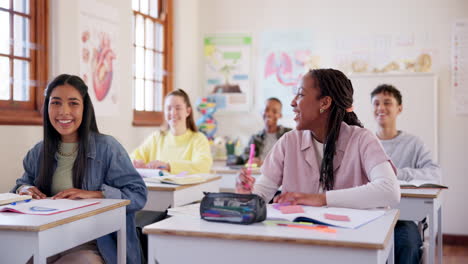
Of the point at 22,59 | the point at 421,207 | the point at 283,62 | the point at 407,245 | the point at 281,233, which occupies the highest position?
the point at 283,62

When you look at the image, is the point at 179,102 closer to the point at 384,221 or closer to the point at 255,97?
the point at 255,97

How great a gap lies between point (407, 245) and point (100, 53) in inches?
103

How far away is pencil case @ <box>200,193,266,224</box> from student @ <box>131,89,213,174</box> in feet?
7.13

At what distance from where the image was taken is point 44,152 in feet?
8.10

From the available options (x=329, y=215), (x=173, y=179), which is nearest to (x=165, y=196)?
(x=173, y=179)

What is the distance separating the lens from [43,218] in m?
1.87

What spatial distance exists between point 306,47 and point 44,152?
3.60m

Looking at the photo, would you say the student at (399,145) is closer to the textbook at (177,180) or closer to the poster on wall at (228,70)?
the textbook at (177,180)

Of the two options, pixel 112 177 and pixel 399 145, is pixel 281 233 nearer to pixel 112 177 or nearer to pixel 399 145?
pixel 112 177

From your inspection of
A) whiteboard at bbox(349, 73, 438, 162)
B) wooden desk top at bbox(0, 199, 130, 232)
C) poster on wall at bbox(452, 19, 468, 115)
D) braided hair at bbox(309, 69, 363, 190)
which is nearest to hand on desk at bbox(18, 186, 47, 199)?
wooden desk top at bbox(0, 199, 130, 232)

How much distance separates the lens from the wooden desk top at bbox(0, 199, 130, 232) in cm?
175

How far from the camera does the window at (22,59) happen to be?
3.27 m

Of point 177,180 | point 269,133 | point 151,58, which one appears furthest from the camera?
point 151,58

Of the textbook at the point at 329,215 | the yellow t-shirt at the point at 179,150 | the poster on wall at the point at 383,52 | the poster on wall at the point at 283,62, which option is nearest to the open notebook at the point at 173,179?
the yellow t-shirt at the point at 179,150
